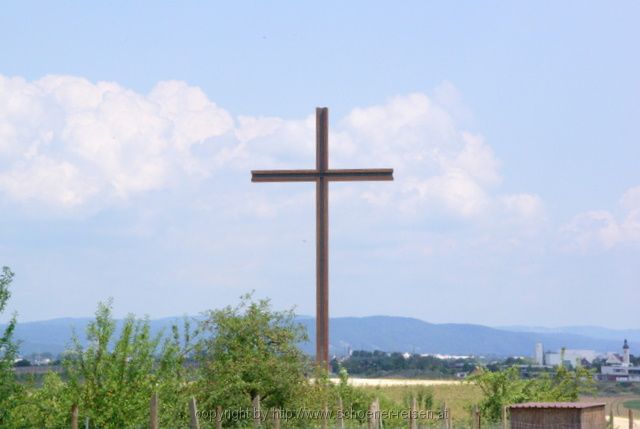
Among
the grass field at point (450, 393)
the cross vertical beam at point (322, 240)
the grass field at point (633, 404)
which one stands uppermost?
the cross vertical beam at point (322, 240)

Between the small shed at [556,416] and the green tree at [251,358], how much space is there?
5.25 metres

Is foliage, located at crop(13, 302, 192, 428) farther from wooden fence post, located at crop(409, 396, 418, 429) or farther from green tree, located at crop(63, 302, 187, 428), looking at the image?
wooden fence post, located at crop(409, 396, 418, 429)

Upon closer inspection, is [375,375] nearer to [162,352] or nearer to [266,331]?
[266,331]

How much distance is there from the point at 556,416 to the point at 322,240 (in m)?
7.34

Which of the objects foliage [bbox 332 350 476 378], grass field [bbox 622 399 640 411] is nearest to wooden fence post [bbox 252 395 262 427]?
grass field [bbox 622 399 640 411]

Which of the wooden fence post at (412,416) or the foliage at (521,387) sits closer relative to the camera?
the wooden fence post at (412,416)

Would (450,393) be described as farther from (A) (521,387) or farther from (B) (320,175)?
(B) (320,175)

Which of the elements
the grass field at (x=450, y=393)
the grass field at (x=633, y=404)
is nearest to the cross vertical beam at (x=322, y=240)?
the grass field at (x=450, y=393)

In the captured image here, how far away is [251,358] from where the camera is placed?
28.5 meters

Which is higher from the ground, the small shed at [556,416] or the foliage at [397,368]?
the foliage at [397,368]

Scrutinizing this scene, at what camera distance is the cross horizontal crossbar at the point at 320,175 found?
30.7m

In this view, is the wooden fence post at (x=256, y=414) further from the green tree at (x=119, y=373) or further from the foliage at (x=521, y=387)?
the foliage at (x=521, y=387)

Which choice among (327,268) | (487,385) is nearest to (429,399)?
(487,385)

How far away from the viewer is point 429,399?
1554 inches
